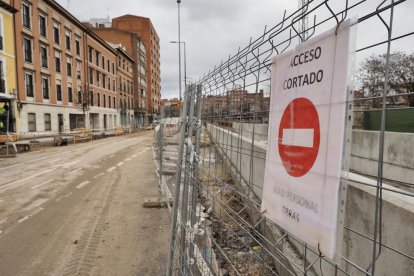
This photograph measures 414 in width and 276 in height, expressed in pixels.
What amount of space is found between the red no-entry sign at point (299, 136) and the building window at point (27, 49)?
1152 inches

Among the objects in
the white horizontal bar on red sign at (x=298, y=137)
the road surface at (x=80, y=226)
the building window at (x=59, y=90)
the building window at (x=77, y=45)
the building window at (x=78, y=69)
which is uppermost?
the building window at (x=77, y=45)

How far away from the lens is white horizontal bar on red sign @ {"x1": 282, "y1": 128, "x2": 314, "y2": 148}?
126 cm

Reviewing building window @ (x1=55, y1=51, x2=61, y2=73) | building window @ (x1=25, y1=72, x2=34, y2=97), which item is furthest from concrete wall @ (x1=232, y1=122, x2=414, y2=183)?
building window @ (x1=55, y1=51, x2=61, y2=73)

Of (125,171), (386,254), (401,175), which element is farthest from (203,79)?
(125,171)

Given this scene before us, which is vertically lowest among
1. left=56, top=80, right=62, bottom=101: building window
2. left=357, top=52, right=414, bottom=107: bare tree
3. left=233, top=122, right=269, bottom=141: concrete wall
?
left=233, top=122, right=269, bottom=141: concrete wall

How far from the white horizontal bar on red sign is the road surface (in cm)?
324

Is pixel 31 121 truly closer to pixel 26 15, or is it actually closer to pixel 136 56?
pixel 26 15

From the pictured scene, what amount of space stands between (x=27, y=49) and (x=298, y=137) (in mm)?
30013

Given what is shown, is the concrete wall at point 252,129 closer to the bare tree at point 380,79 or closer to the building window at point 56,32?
the bare tree at point 380,79

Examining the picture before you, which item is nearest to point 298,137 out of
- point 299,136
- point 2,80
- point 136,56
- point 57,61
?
point 299,136

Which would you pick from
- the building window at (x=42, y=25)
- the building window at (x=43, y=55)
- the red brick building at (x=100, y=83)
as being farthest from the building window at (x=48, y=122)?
the red brick building at (x=100, y=83)

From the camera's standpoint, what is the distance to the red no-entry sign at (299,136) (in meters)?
1.24

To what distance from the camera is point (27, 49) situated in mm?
26125

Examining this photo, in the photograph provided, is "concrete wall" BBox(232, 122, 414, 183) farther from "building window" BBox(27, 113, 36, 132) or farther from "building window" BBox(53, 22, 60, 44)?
"building window" BBox(53, 22, 60, 44)
